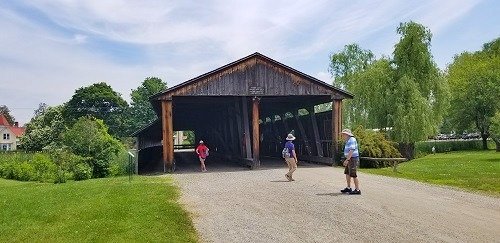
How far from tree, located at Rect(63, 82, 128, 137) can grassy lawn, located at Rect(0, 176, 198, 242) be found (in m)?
68.4

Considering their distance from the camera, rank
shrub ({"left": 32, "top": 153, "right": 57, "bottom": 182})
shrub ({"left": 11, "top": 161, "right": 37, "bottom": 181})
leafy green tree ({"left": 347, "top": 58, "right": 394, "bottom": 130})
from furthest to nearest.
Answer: leafy green tree ({"left": 347, "top": 58, "right": 394, "bottom": 130}), shrub ({"left": 11, "top": 161, "right": 37, "bottom": 181}), shrub ({"left": 32, "top": 153, "right": 57, "bottom": 182})

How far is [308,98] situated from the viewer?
88.1 feet

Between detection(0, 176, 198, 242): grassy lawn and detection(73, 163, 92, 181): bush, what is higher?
detection(73, 163, 92, 181): bush

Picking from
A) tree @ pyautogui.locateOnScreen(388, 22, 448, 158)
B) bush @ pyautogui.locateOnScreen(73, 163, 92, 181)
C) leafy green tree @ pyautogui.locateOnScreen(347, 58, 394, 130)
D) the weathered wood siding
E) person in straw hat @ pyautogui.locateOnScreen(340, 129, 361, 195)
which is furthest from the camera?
leafy green tree @ pyautogui.locateOnScreen(347, 58, 394, 130)

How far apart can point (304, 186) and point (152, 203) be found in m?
5.06

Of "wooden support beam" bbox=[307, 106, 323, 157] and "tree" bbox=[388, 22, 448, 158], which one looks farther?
"tree" bbox=[388, 22, 448, 158]

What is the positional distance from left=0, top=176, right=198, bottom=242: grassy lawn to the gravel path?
→ 0.54m

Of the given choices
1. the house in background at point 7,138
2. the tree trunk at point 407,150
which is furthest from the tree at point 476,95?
the house in background at point 7,138

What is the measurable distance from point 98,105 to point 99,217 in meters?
78.1

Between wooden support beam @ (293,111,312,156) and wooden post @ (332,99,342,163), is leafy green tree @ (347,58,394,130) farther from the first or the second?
wooden post @ (332,99,342,163)

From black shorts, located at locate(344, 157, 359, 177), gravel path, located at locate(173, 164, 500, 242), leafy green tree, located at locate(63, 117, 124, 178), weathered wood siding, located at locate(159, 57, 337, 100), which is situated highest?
weathered wood siding, located at locate(159, 57, 337, 100)

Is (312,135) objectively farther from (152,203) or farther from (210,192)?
(152,203)

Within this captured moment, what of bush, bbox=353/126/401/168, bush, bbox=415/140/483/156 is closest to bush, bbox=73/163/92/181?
bush, bbox=353/126/401/168

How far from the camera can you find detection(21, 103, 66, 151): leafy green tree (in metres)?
72.2
